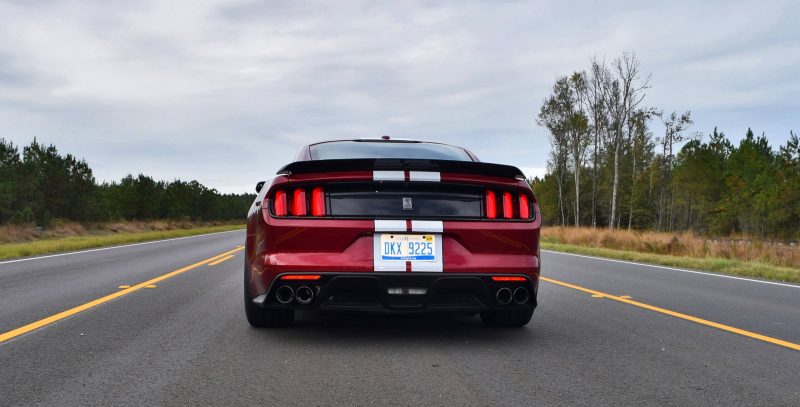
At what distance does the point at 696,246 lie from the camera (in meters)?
15.8

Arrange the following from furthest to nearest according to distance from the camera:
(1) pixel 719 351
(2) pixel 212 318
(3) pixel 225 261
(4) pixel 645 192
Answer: (4) pixel 645 192 → (3) pixel 225 261 → (2) pixel 212 318 → (1) pixel 719 351

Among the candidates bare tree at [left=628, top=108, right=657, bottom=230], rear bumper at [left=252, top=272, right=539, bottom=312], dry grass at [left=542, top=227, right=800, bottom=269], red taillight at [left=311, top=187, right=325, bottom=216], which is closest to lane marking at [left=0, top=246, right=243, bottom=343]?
rear bumper at [left=252, top=272, right=539, bottom=312]

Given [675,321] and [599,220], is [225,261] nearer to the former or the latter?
[675,321]

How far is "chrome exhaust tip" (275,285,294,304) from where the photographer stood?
4.00 metres

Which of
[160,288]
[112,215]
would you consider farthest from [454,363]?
[112,215]

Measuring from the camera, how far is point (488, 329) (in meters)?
4.81

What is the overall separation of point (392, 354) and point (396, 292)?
1.32 ft

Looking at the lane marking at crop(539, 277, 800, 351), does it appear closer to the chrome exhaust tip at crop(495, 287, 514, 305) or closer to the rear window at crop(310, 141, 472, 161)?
the chrome exhaust tip at crop(495, 287, 514, 305)

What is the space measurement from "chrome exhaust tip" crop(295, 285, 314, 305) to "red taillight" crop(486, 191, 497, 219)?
1346 millimetres

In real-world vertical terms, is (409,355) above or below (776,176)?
below

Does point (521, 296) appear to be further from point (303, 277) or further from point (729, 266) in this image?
point (729, 266)

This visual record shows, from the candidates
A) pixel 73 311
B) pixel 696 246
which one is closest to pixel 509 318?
pixel 73 311

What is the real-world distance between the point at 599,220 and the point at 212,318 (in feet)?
273

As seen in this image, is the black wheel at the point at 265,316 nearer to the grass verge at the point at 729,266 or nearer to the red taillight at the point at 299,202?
the red taillight at the point at 299,202
